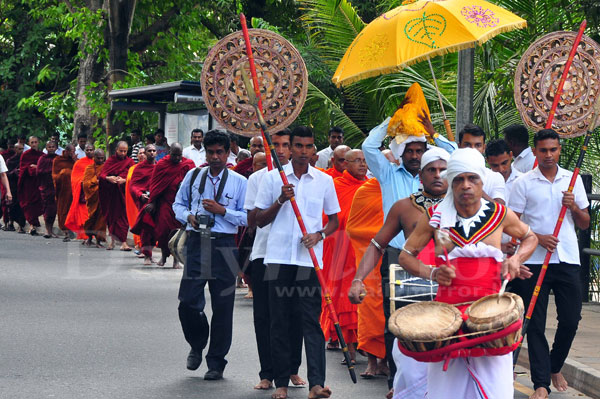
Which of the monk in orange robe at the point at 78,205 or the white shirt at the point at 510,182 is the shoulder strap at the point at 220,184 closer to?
the white shirt at the point at 510,182

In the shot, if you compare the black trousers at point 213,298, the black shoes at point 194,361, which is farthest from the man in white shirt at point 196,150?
the black shoes at point 194,361

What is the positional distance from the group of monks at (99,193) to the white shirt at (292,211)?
739 cm

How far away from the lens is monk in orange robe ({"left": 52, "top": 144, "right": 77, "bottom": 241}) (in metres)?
22.6

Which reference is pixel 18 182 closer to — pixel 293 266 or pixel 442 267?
pixel 293 266

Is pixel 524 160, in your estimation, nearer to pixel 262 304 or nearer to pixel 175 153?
pixel 262 304

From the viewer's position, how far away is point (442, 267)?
5.31 m

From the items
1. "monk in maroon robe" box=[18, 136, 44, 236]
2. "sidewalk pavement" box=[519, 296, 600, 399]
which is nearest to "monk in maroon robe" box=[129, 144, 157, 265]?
"monk in maroon robe" box=[18, 136, 44, 236]

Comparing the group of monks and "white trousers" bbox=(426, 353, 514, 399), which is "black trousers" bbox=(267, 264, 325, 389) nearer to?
"white trousers" bbox=(426, 353, 514, 399)

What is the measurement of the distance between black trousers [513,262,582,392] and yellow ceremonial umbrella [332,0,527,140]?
1672 millimetres

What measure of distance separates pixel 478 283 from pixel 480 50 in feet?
31.9

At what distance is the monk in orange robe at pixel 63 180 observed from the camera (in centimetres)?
2256

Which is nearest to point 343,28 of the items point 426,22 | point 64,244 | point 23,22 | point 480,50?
Result: point 480,50

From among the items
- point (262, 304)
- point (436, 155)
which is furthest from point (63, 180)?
point (436, 155)

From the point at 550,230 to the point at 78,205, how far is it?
1521cm
